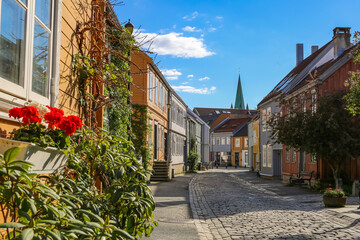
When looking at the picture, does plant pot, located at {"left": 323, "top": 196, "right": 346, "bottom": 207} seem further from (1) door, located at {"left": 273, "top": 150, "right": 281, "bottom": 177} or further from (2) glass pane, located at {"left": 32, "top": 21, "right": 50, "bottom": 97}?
(1) door, located at {"left": 273, "top": 150, "right": 281, "bottom": 177}

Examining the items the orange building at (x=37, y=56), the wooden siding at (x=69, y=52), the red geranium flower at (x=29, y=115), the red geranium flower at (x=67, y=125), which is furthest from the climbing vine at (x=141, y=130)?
the red geranium flower at (x=29, y=115)

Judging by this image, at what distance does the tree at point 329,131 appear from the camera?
17.6 m

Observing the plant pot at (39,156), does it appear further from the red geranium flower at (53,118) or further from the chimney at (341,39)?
the chimney at (341,39)

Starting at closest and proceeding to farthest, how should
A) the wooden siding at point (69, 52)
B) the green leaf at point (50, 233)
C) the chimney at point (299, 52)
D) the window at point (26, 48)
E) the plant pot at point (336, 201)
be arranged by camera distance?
the green leaf at point (50, 233) → the window at point (26, 48) → the wooden siding at point (69, 52) → the plant pot at point (336, 201) → the chimney at point (299, 52)

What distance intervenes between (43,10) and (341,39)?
23980 mm

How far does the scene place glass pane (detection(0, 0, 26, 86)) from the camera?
346cm

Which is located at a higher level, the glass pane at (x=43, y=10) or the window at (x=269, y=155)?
the glass pane at (x=43, y=10)

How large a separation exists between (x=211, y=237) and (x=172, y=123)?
25.1m

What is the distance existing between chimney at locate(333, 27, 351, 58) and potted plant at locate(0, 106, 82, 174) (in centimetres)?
2399

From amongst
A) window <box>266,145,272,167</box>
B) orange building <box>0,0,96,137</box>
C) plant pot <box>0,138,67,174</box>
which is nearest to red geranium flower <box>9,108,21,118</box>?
orange building <box>0,0,96,137</box>

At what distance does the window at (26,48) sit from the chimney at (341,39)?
2338cm

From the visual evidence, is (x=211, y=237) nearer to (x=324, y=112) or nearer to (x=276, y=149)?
(x=324, y=112)

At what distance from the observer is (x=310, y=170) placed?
75.5ft

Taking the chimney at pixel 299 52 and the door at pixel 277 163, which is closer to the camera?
the door at pixel 277 163
